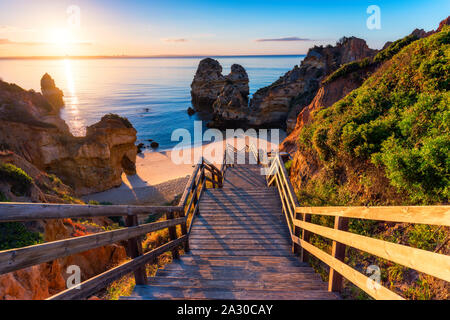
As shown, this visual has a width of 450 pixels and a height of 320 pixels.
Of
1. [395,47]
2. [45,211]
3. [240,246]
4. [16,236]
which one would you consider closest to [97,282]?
[45,211]

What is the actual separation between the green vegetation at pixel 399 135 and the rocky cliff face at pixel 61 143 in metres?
16.2

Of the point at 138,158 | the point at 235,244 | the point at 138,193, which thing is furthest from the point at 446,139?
the point at 138,158

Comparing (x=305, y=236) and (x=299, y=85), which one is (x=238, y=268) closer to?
(x=305, y=236)

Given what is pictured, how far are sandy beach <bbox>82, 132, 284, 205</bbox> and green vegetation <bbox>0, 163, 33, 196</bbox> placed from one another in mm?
10207

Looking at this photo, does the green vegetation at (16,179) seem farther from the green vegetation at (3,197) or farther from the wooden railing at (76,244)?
the wooden railing at (76,244)

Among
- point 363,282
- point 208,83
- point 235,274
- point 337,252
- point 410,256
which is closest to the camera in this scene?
point 410,256

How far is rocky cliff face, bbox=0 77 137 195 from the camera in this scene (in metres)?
15.5

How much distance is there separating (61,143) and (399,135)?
19985mm

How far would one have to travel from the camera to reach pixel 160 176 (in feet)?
75.7

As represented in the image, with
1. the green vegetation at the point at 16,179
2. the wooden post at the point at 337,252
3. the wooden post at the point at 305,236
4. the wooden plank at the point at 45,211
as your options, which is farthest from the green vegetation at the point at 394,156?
the green vegetation at the point at 16,179

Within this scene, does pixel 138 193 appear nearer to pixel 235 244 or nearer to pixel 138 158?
pixel 138 158

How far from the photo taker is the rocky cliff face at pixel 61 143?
15.5 m

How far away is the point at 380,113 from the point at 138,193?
1686 cm

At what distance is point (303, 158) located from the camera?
8516 mm
